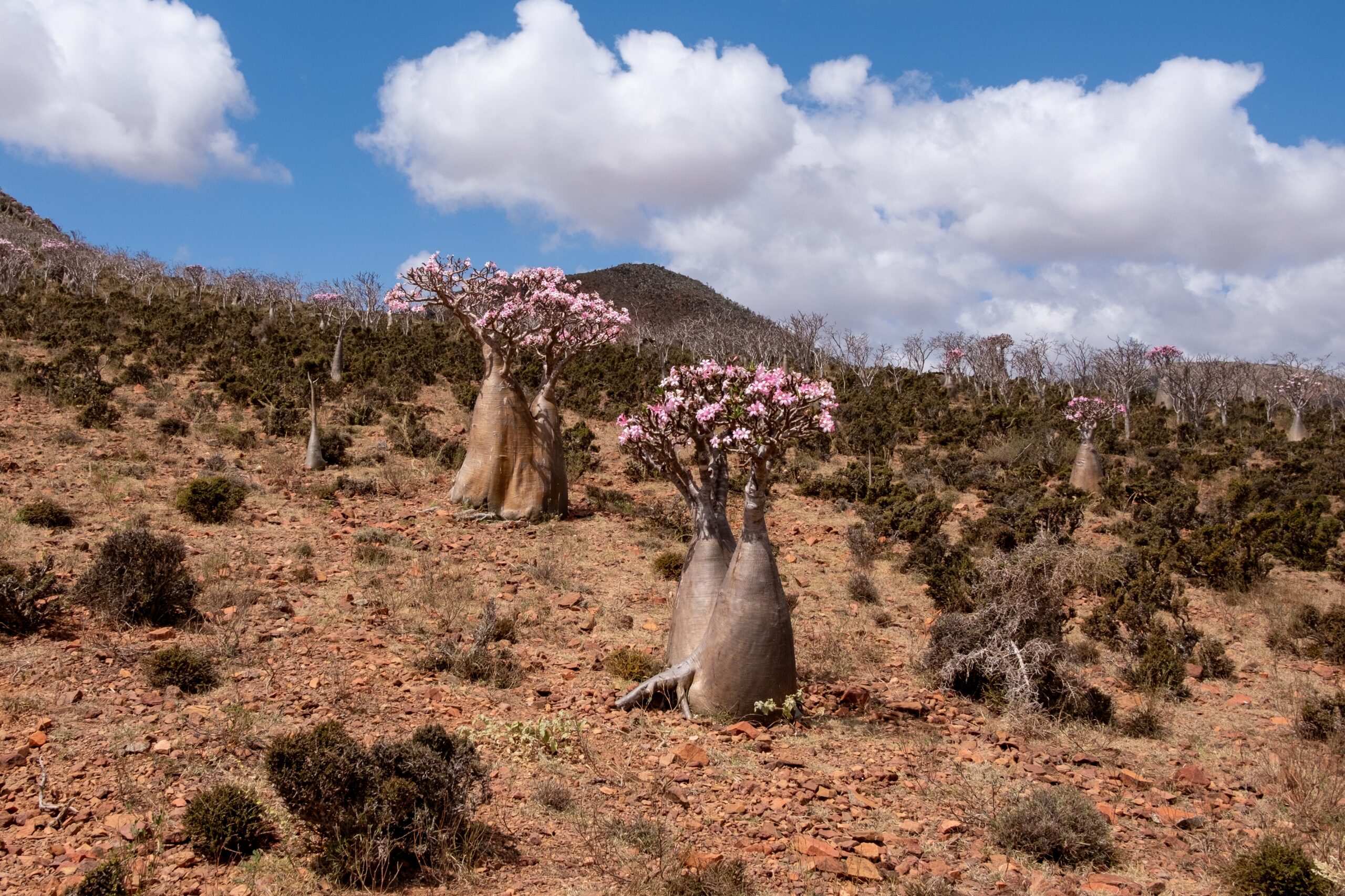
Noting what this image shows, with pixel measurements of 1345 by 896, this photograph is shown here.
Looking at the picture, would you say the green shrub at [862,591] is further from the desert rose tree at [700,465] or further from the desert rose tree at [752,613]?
the desert rose tree at [752,613]

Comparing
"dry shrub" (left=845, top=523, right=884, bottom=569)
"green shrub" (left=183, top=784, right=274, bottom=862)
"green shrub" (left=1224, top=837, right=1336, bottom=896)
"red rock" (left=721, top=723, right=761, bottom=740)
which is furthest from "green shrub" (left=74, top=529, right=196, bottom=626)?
"dry shrub" (left=845, top=523, right=884, bottom=569)

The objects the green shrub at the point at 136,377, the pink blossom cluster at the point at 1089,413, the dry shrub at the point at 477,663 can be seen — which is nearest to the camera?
the dry shrub at the point at 477,663

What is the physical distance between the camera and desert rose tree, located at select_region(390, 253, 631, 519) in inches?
465

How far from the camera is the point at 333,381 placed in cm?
2077

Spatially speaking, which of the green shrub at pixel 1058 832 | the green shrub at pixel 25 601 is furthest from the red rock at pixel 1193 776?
the green shrub at pixel 25 601

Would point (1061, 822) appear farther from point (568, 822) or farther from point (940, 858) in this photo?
point (568, 822)

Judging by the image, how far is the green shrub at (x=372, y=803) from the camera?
3.81 meters

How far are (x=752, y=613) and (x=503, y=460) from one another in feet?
21.7

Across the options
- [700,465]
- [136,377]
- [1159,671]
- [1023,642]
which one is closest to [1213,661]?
[1159,671]

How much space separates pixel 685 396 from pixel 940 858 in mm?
3774

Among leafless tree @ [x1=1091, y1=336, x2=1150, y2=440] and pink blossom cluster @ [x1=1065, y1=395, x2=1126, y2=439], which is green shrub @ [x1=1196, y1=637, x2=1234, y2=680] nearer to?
pink blossom cluster @ [x1=1065, y1=395, x2=1126, y2=439]

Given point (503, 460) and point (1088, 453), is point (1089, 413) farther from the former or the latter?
point (503, 460)

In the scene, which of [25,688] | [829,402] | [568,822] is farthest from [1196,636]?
[25,688]

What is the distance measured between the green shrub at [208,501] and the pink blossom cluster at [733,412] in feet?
19.6
